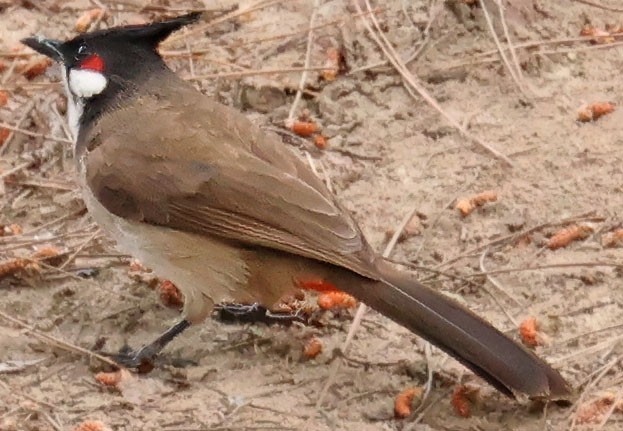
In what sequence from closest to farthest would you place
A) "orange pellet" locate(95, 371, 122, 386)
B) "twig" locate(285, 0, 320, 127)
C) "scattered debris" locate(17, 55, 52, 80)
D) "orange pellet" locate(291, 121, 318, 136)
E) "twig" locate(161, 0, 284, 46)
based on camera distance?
"orange pellet" locate(95, 371, 122, 386)
"orange pellet" locate(291, 121, 318, 136)
"twig" locate(285, 0, 320, 127)
"scattered debris" locate(17, 55, 52, 80)
"twig" locate(161, 0, 284, 46)

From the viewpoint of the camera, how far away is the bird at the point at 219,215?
9.79 feet

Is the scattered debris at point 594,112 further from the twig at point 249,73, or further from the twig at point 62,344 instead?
the twig at point 62,344

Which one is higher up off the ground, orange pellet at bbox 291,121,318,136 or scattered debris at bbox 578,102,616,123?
scattered debris at bbox 578,102,616,123

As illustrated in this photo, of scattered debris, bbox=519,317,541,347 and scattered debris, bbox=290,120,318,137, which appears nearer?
scattered debris, bbox=519,317,541,347

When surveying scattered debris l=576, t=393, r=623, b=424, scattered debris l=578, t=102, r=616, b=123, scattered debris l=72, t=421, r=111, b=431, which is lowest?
scattered debris l=72, t=421, r=111, b=431

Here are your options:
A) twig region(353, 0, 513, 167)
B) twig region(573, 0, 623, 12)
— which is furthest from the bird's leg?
twig region(573, 0, 623, 12)

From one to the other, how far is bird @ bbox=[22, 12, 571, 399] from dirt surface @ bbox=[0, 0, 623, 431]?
0.20 metres

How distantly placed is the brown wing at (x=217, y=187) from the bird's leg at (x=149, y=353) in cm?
42

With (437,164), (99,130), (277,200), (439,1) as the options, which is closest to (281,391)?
(277,200)

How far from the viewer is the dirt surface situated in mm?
3166

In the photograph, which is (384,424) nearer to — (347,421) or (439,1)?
(347,421)

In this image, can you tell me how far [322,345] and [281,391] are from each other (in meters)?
0.24

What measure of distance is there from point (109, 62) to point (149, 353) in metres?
0.90

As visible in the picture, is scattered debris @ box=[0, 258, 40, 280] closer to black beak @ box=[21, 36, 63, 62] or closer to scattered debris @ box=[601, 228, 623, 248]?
black beak @ box=[21, 36, 63, 62]
